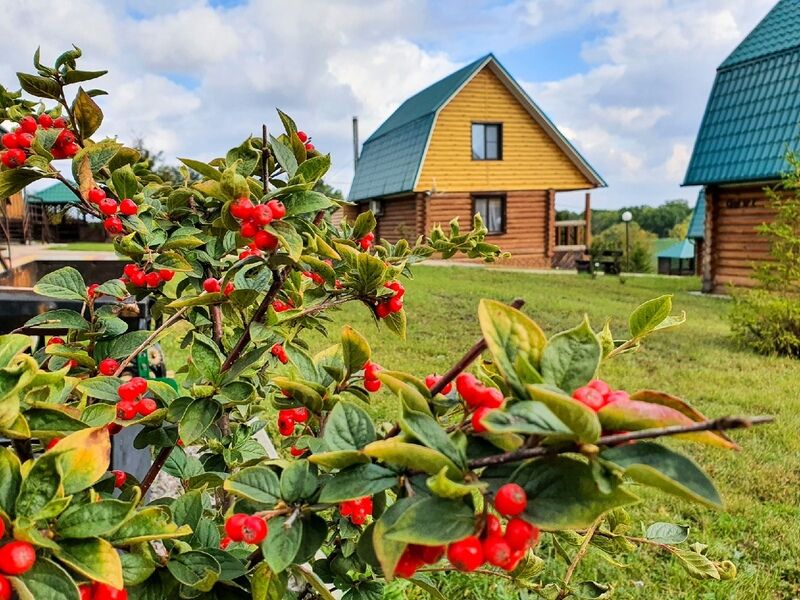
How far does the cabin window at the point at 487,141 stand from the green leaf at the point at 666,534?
17.9 m

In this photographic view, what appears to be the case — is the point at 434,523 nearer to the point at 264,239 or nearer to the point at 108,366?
the point at 264,239

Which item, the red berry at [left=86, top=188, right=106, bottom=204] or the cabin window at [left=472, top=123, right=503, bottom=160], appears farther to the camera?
the cabin window at [left=472, top=123, right=503, bottom=160]

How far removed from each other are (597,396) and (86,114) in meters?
1.29

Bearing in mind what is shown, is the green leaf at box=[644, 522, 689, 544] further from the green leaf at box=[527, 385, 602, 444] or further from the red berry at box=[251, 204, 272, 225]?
the red berry at box=[251, 204, 272, 225]

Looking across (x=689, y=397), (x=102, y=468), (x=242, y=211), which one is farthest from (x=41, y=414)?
(x=689, y=397)

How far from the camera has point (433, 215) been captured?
60.3 feet

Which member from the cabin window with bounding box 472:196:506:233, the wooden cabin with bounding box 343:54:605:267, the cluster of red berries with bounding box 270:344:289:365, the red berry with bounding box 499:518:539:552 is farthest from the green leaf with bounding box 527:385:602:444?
the cabin window with bounding box 472:196:506:233

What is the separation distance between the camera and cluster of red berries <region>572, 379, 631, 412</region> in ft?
1.97

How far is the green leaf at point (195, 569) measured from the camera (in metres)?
0.82

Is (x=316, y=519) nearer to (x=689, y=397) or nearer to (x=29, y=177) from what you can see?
(x=29, y=177)

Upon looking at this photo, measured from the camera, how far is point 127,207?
54.3 inches

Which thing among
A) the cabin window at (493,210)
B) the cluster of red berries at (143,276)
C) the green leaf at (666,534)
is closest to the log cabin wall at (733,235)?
the cabin window at (493,210)

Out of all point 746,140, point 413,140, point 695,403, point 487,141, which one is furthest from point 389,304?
point 487,141

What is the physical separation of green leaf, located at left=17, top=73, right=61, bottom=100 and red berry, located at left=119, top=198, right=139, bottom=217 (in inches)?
11.5
